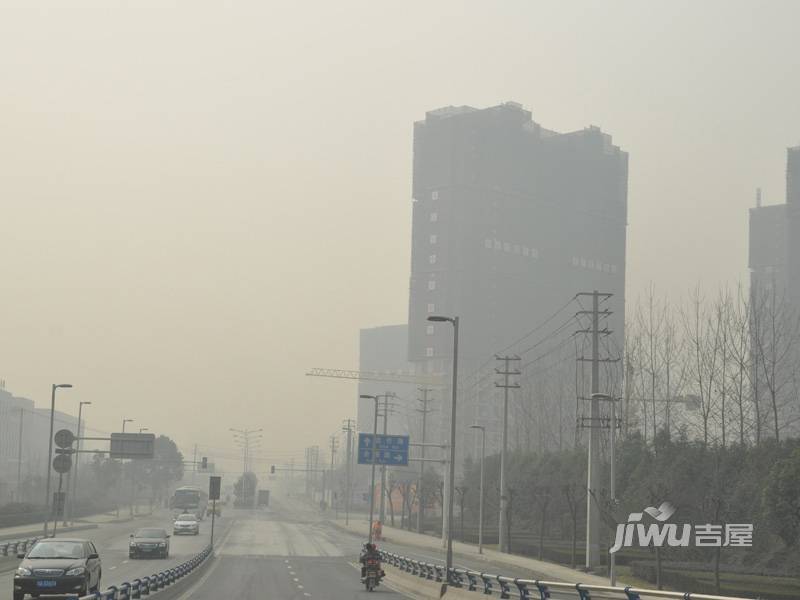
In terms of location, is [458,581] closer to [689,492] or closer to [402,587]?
[402,587]

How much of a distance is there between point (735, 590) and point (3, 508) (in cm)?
7165

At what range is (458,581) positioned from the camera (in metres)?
40.0

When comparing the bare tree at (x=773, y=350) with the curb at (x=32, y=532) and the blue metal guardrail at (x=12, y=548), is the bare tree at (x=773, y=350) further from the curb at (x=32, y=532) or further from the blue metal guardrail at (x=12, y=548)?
the curb at (x=32, y=532)

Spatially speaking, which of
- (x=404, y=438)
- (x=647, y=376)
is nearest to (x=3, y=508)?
(x=404, y=438)

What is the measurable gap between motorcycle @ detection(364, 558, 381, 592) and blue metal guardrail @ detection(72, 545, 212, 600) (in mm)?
6814

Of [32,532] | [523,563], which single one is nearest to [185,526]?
[32,532]

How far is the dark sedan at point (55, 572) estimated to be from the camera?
104 ft

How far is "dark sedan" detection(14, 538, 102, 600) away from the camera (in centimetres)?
3184

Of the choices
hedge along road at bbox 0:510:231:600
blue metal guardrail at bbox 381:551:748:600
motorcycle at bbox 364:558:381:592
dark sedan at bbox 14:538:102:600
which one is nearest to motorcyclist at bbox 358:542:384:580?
motorcycle at bbox 364:558:381:592

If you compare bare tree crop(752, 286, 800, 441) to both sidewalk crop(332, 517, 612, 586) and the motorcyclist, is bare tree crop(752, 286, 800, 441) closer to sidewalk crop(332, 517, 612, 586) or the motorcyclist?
sidewalk crop(332, 517, 612, 586)

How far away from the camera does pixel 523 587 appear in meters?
30.9

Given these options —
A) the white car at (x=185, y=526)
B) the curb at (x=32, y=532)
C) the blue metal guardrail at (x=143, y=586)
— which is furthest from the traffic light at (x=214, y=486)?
the white car at (x=185, y=526)

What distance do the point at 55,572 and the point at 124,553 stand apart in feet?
130

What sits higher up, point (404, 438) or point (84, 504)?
point (404, 438)
